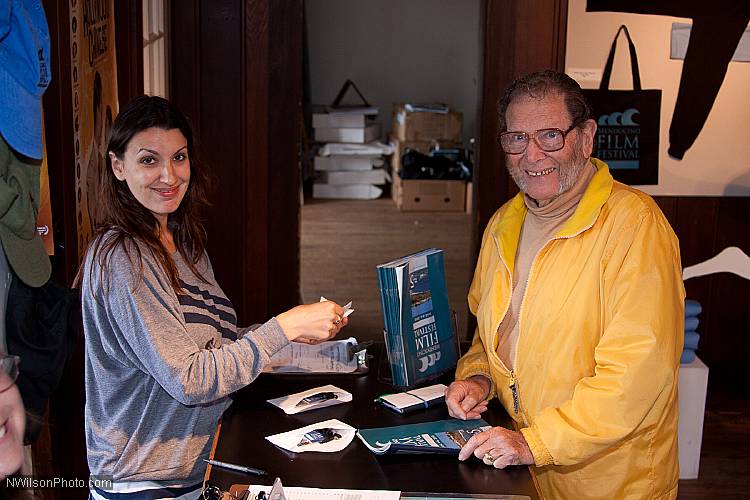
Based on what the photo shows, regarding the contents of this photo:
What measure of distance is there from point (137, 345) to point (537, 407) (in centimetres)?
91

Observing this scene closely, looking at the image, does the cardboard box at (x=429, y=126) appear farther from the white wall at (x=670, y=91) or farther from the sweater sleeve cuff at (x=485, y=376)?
the sweater sleeve cuff at (x=485, y=376)

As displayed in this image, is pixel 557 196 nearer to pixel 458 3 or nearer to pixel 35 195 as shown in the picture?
pixel 35 195

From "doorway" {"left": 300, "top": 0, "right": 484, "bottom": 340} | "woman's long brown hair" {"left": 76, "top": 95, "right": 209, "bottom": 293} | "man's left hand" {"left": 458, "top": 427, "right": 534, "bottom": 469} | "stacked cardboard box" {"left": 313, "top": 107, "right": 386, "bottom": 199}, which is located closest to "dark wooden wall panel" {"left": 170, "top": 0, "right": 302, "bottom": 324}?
"woman's long brown hair" {"left": 76, "top": 95, "right": 209, "bottom": 293}

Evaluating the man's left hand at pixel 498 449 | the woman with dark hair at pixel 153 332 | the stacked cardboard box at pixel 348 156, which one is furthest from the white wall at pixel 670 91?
the stacked cardboard box at pixel 348 156

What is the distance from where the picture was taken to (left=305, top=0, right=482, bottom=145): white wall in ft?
34.1

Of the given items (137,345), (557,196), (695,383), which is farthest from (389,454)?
(695,383)

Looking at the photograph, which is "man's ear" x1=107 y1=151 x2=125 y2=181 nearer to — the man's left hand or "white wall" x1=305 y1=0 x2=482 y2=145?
the man's left hand

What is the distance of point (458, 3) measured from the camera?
34.0 feet

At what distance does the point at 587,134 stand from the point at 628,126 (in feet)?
8.66

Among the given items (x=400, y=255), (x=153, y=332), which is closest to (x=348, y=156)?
(x=400, y=255)

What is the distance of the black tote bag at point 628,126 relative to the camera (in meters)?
4.70

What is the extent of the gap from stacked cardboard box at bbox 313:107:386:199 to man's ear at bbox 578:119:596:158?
7.79 metres

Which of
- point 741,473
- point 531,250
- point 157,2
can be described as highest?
point 157,2

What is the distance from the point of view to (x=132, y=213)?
212 centimetres
